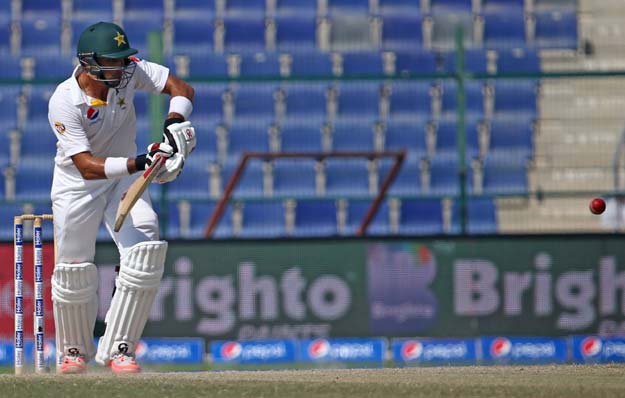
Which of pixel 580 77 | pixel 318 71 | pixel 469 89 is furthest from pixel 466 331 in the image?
pixel 318 71

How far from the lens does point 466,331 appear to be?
11328mm

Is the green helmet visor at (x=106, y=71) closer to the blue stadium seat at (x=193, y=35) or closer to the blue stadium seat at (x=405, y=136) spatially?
the blue stadium seat at (x=405, y=136)

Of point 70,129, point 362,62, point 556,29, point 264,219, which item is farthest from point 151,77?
point 556,29

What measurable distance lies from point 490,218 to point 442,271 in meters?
1.93

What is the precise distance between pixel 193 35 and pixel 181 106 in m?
9.72

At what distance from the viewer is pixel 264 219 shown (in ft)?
42.5

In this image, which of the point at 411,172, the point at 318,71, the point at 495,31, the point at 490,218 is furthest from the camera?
the point at 495,31

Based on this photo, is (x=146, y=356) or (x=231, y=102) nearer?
(x=146, y=356)

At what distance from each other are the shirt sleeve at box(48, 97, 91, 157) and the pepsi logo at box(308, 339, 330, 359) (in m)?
3.89

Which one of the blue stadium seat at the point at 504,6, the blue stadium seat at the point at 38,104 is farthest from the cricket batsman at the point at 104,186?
the blue stadium seat at the point at 504,6

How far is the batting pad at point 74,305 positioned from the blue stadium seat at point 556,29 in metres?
10.8

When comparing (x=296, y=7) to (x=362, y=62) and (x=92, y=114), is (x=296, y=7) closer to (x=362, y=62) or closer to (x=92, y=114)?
(x=362, y=62)

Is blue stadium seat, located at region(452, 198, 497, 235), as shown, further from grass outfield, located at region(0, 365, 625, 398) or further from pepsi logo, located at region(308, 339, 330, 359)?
grass outfield, located at region(0, 365, 625, 398)

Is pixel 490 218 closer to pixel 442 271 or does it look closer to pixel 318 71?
pixel 442 271
